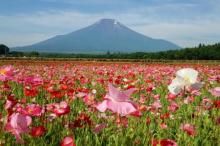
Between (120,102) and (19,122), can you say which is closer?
(120,102)

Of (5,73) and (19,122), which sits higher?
(5,73)

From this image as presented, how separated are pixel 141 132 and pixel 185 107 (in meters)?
1.76

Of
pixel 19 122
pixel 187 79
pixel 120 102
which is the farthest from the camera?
pixel 187 79

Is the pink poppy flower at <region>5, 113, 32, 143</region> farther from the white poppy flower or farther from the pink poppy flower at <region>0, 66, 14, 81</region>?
the pink poppy flower at <region>0, 66, 14, 81</region>

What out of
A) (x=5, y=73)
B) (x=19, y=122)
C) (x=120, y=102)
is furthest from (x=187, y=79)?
(x=5, y=73)

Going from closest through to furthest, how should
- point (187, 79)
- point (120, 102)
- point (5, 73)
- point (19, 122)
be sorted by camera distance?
point (120, 102)
point (19, 122)
point (187, 79)
point (5, 73)

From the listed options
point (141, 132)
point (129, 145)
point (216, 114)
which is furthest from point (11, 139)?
point (216, 114)

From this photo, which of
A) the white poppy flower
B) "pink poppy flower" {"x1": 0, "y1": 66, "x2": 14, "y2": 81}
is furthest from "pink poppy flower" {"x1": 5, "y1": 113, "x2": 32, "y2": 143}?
"pink poppy flower" {"x1": 0, "y1": 66, "x2": 14, "y2": 81}

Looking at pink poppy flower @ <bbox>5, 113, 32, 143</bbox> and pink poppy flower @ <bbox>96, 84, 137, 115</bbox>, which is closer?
pink poppy flower @ <bbox>96, 84, 137, 115</bbox>

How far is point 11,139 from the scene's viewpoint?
2.90 meters

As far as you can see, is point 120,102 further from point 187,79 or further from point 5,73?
point 5,73

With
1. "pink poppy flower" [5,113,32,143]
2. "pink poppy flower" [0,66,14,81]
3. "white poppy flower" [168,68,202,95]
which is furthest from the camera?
"pink poppy flower" [0,66,14,81]

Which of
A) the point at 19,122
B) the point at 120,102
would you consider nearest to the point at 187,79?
the point at 120,102

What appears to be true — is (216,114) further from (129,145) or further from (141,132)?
(129,145)
